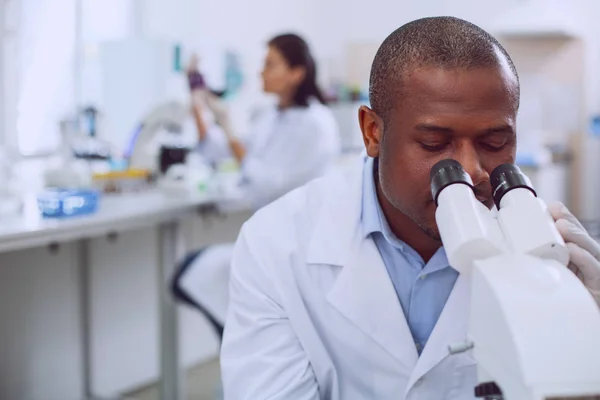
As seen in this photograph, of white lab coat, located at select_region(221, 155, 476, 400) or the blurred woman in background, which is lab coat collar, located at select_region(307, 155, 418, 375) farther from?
the blurred woman in background

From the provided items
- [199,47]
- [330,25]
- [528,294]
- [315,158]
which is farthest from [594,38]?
[528,294]

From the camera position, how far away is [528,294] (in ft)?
2.28

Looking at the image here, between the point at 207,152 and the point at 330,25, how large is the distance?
7.34 ft

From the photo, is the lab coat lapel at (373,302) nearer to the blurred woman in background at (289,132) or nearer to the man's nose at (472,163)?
the man's nose at (472,163)

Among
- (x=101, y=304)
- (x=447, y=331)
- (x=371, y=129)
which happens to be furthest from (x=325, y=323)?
(x=101, y=304)

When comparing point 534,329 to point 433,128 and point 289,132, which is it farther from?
point 289,132

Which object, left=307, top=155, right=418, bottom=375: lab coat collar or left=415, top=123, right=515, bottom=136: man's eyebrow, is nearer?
left=415, top=123, right=515, bottom=136: man's eyebrow

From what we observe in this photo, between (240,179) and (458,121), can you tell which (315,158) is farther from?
(458,121)

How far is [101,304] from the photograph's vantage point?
2963mm

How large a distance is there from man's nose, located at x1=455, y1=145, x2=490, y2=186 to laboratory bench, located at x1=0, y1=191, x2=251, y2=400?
1.43 meters

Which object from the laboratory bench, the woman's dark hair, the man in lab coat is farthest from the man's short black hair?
the woman's dark hair

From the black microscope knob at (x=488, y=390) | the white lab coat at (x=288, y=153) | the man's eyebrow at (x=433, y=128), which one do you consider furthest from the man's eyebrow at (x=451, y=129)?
the white lab coat at (x=288, y=153)

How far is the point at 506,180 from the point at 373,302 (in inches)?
14.0

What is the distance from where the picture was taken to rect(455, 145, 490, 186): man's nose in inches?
37.5
